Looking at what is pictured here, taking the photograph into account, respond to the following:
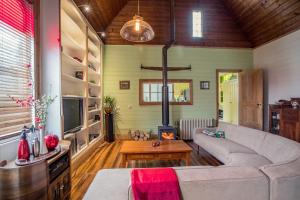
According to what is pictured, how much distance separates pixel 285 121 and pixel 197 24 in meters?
3.95

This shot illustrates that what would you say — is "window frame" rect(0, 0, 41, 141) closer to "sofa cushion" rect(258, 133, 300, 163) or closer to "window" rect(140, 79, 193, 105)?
"sofa cushion" rect(258, 133, 300, 163)

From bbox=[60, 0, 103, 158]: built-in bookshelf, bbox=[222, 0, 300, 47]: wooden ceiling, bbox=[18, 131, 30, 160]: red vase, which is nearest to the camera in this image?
bbox=[18, 131, 30, 160]: red vase

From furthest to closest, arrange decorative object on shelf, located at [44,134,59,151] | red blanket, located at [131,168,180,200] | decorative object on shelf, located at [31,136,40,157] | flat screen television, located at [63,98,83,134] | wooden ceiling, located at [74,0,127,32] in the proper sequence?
1. wooden ceiling, located at [74,0,127,32]
2. flat screen television, located at [63,98,83,134]
3. decorative object on shelf, located at [44,134,59,151]
4. decorative object on shelf, located at [31,136,40,157]
5. red blanket, located at [131,168,180,200]

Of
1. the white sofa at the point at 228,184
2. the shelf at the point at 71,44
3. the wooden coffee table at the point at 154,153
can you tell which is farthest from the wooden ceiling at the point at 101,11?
the white sofa at the point at 228,184

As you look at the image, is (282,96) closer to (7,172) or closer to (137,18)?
(137,18)

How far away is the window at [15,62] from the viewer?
6.53 ft

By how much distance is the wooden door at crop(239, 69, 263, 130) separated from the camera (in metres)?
5.36

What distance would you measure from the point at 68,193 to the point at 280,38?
6.31m

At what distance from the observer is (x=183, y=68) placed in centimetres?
588

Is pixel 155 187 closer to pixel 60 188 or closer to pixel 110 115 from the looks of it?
pixel 60 188

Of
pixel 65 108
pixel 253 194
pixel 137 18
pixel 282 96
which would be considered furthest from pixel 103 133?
pixel 282 96

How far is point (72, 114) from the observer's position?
3.43 metres

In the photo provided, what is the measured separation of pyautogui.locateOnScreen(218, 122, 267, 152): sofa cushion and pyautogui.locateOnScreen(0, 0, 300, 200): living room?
2cm

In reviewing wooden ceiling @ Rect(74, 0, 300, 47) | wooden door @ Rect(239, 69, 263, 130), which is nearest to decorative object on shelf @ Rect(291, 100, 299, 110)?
wooden door @ Rect(239, 69, 263, 130)
